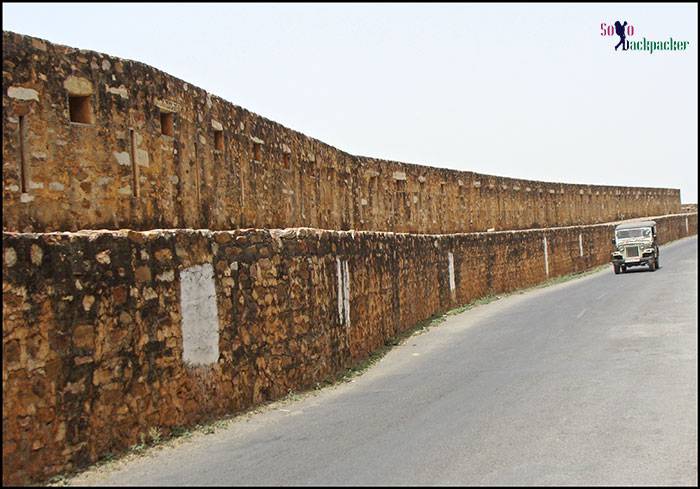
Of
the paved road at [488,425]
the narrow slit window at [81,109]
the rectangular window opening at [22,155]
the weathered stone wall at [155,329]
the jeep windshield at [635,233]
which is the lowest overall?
the paved road at [488,425]

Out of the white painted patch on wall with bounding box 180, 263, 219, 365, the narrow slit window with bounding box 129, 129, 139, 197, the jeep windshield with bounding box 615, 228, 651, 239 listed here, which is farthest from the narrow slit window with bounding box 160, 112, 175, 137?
the jeep windshield with bounding box 615, 228, 651, 239

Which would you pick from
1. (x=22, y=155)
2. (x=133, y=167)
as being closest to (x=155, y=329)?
(x=133, y=167)

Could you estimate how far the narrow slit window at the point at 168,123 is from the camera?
8.88 meters

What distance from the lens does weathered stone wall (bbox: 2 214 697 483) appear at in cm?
616

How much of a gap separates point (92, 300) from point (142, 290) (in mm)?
717

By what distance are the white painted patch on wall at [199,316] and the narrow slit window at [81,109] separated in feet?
5.88

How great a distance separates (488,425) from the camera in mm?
7816

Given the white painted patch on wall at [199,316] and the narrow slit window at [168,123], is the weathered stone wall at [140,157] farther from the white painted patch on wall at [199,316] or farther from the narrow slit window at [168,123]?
the white painted patch on wall at [199,316]

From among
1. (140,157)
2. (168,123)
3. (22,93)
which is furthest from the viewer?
(168,123)

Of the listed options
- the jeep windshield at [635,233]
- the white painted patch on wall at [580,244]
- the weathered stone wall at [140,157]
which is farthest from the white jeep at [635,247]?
the weathered stone wall at [140,157]

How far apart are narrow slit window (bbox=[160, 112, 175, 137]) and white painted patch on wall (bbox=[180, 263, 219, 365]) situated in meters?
1.56

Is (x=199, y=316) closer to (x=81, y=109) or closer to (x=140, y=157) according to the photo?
(x=140, y=157)

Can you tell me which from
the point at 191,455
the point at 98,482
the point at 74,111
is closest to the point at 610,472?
the point at 191,455

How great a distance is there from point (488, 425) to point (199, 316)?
3186 millimetres
